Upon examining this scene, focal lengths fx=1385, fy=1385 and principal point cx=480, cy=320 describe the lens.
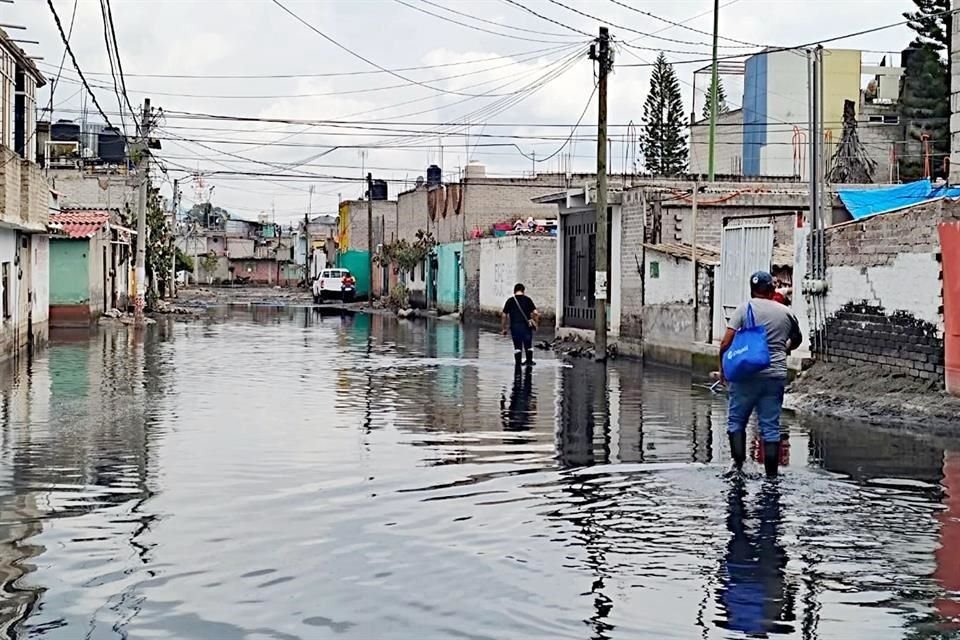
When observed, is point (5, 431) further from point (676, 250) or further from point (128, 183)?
point (128, 183)

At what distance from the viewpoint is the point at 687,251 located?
2967cm

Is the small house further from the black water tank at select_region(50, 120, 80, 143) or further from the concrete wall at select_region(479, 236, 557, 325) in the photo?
the black water tank at select_region(50, 120, 80, 143)

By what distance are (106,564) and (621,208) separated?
25.6 meters

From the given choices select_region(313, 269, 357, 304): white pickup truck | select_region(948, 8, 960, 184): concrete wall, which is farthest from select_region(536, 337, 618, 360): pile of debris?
select_region(313, 269, 357, 304): white pickup truck

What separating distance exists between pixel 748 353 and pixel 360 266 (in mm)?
71942

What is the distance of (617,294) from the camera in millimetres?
33344

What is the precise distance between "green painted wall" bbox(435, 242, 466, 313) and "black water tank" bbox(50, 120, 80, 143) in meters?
20.4

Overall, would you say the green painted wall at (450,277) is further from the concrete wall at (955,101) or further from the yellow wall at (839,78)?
the concrete wall at (955,101)

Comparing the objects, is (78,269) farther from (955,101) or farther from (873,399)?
(873,399)

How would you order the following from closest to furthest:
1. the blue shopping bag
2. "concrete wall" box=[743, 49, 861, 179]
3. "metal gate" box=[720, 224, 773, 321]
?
the blue shopping bag
"metal gate" box=[720, 224, 773, 321]
"concrete wall" box=[743, 49, 861, 179]

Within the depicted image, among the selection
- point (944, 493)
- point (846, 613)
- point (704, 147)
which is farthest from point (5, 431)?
point (704, 147)

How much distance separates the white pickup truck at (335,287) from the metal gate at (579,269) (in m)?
36.8

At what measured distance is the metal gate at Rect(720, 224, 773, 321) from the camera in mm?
24697

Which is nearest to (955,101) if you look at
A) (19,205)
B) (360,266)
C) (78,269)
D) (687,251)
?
(687,251)
